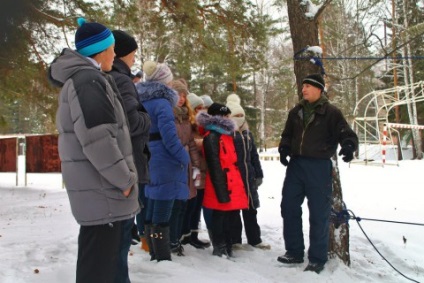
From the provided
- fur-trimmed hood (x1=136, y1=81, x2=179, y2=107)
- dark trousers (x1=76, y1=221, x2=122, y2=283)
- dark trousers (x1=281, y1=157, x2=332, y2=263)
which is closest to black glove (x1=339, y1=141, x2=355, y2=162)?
dark trousers (x1=281, y1=157, x2=332, y2=263)

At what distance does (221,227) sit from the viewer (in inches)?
163

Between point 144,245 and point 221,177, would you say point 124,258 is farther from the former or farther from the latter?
point 221,177

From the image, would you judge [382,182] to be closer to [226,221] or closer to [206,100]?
[206,100]

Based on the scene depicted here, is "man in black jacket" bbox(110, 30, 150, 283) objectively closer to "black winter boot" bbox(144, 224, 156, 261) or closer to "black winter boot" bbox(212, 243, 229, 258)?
"black winter boot" bbox(144, 224, 156, 261)

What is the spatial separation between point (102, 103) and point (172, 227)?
6.67ft

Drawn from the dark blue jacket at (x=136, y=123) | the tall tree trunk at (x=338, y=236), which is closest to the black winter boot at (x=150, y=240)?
the dark blue jacket at (x=136, y=123)

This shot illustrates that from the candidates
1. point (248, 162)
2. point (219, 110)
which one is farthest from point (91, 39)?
point (248, 162)

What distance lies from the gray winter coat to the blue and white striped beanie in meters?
0.12

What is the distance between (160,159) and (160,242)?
70cm

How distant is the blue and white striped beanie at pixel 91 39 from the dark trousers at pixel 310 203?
7.48 feet

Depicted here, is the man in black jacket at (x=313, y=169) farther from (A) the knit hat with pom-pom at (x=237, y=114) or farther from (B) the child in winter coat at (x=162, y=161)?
(B) the child in winter coat at (x=162, y=161)

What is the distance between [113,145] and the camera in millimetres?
2107

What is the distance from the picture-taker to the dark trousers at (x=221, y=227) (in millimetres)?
4137

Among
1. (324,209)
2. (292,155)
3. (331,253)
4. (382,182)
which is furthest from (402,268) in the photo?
(382,182)
